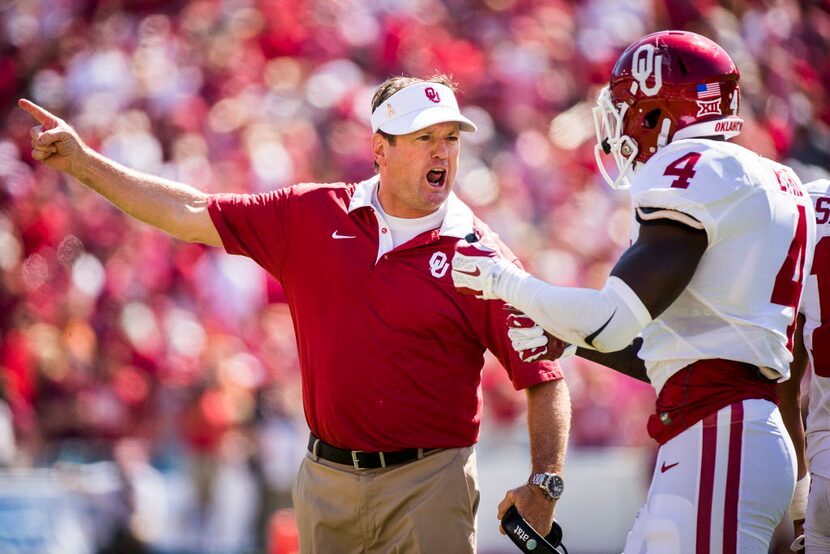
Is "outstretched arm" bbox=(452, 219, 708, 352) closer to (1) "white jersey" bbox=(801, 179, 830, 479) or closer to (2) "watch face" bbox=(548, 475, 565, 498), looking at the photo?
(1) "white jersey" bbox=(801, 179, 830, 479)

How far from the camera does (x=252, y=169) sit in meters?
9.64

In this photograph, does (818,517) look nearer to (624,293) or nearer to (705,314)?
(705,314)

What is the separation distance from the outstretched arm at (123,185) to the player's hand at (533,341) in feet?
5.45

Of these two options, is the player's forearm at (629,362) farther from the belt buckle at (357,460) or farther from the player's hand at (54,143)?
the player's hand at (54,143)

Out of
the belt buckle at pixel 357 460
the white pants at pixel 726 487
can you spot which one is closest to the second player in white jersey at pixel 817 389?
the white pants at pixel 726 487

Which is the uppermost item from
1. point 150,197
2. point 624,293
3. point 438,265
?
point 150,197

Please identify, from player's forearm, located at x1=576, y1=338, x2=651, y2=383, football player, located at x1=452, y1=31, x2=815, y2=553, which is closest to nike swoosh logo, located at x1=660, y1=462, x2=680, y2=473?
football player, located at x1=452, y1=31, x2=815, y2=553

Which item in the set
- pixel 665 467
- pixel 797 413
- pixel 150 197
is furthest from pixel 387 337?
pixel 797 413

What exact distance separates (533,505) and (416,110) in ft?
4.88

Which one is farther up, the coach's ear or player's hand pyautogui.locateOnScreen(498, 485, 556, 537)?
the coach's ear

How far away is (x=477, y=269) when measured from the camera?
2961 mm

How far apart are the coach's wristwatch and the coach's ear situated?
4.27ft

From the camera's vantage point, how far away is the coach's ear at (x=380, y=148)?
4.36 m

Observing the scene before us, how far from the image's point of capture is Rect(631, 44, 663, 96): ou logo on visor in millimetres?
3188
